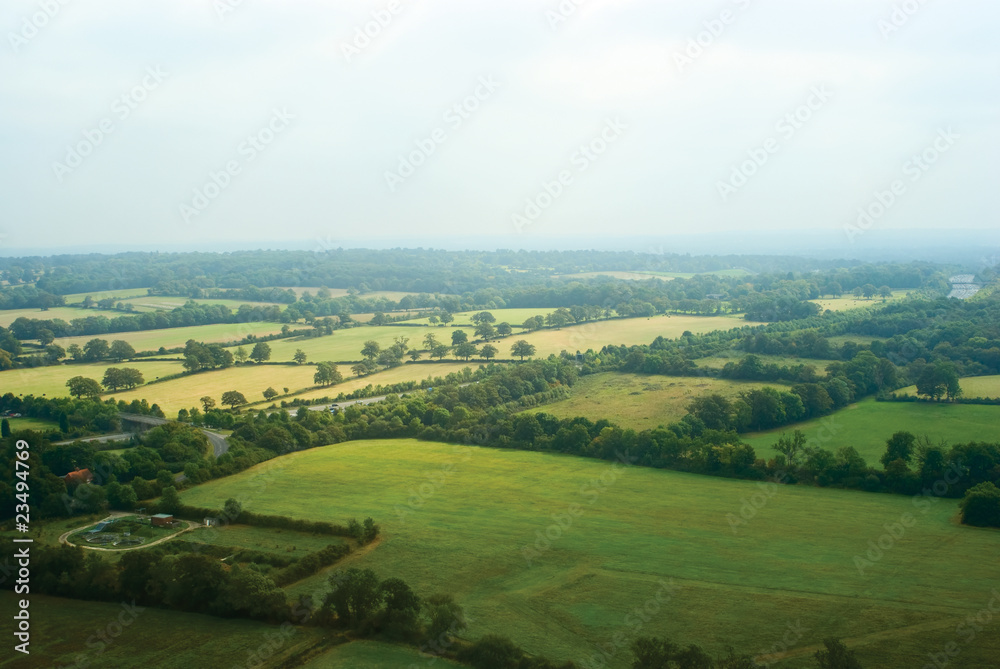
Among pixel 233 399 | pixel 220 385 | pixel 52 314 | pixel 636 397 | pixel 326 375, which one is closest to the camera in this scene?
pixel 233 399

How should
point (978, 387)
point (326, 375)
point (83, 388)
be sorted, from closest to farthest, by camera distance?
point (978, 387)
point (83, 388)
point (326, 375)

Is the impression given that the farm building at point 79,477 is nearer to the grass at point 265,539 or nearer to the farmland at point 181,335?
the grass at point 265,539

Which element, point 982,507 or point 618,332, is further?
point 618,332

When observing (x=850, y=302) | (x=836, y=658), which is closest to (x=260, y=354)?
(x=836, y=658)

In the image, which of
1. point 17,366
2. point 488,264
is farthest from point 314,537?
point 488,264

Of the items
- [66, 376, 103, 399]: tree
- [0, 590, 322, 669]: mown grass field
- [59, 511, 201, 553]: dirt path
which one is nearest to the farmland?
[66, 376, 103, 399]: tree

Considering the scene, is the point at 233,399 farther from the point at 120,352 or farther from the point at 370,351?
the point at 120,352

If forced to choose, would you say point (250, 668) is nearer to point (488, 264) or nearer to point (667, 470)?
point (667, 470)
